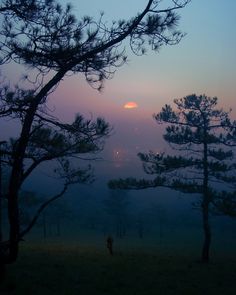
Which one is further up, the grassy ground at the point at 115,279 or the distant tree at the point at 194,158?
→ the distant tree at the point at 194,158

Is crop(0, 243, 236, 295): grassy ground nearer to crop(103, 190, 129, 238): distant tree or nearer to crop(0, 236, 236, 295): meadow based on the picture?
crop(0, 236, 236, 295): meadow

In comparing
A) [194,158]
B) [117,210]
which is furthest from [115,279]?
[117,210]

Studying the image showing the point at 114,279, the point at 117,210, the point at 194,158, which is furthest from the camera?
the point at 117,210

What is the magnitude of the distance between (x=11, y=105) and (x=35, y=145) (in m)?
2.57

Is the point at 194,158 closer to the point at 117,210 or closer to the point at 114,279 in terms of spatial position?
the point at 114,279


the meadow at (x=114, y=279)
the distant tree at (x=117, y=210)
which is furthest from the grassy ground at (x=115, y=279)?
the distant tree at (x=117, y=210)

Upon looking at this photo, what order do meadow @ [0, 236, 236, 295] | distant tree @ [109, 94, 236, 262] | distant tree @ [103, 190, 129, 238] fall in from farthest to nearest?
distant tree @ [103, 190, 129, 238], distant tree @ [109, 94, 236, 262], meadow @ [0, 236, 236, 295]

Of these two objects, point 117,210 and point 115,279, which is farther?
point 117,210

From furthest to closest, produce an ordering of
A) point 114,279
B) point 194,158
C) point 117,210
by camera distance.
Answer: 1. point 117,210
2. point 194,158
3. point 114,279

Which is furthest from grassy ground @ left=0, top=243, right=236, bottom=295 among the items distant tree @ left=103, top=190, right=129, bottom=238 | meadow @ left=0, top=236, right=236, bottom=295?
distant tree @ left=103, top=190, right=129, bottom=238

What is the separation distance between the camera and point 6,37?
8.07 meters

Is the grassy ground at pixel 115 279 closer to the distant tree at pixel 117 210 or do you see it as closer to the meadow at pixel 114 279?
the meadow at pixel 114 279

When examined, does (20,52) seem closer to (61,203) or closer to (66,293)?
(66,293)

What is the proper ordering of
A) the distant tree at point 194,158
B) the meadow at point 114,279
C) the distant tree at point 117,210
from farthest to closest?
the distant tree at point 117,210, the distant tree at point 194,158, the meadow at point 114,279
